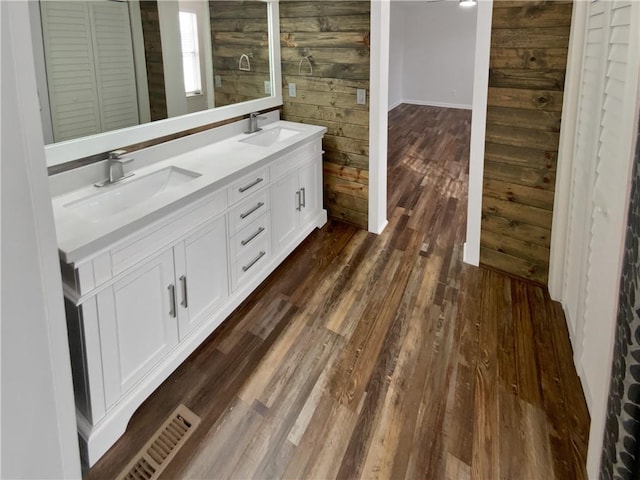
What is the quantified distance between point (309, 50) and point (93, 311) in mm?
2644

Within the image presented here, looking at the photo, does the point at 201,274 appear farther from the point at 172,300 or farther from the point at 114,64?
the point at 114,64

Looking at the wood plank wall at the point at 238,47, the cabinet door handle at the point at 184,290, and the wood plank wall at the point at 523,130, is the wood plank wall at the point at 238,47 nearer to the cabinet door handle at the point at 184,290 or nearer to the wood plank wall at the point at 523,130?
the cabinet door handle at the point at 184,290

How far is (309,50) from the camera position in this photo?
3473 mm

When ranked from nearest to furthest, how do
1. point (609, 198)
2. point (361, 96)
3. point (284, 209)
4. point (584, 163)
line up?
point (609, 198), point (584, 163), point (284, 209), point (361, 96)

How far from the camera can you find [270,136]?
135 inches

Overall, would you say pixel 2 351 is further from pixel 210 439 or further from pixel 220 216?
pixel 220 216

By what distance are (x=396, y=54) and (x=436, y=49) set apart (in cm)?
87

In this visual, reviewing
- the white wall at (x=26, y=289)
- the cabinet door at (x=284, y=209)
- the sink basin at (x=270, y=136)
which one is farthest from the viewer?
the sink basin at (x=270, y=136)

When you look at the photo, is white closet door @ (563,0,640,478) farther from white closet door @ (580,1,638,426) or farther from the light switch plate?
the light switch plate

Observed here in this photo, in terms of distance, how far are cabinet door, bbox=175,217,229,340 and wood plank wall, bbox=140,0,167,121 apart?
0.78 metres

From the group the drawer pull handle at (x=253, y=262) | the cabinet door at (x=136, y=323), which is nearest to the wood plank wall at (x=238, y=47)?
the drawer pull handle at (x=253, y=262)

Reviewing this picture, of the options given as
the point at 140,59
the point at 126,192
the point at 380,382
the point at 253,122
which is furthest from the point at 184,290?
the point at 253,122

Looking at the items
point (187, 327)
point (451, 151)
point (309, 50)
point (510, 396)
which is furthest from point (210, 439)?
point (451, 151)

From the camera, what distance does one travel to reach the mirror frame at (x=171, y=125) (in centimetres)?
202
